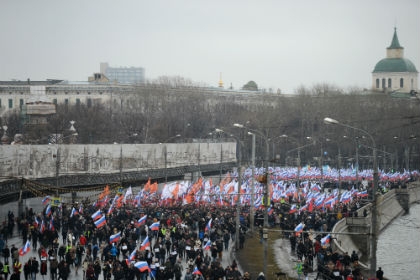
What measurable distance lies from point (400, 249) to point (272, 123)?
69.3 meters

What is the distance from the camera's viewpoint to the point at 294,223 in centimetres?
3894

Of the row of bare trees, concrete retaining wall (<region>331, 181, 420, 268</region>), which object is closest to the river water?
concrete retaining wall (<region>331, 181, 420, 268</region>)

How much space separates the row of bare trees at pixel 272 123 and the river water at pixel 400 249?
26.4m

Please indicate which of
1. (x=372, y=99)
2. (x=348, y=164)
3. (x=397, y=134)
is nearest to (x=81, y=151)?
(x=348, y=164)

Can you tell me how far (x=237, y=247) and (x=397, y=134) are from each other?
253 feet

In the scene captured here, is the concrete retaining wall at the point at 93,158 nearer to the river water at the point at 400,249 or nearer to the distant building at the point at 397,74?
the river water at the point at 400,249

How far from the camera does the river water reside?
131 feet

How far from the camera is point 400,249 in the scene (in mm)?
49094

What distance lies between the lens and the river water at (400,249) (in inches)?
1568

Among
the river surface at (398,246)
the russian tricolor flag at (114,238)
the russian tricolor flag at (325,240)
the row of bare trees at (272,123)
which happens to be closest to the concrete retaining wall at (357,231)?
the russian tricolor flag at (325,240)

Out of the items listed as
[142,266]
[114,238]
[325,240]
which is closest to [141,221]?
[114,238]

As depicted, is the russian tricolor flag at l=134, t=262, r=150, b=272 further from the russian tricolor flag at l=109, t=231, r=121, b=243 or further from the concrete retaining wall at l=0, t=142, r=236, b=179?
the concrete retaining wall at l=0, t=142, r=236, b=179

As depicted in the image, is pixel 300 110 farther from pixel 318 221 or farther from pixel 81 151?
pixel 318 221

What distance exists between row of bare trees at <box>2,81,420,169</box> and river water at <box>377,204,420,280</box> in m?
26.4
